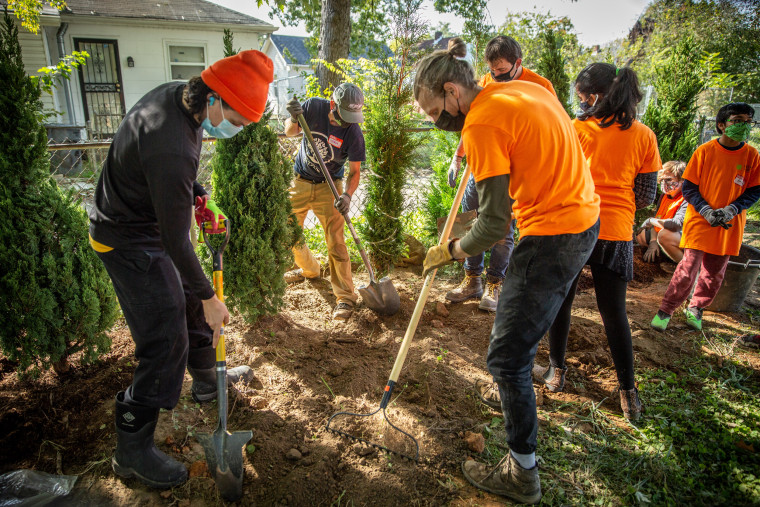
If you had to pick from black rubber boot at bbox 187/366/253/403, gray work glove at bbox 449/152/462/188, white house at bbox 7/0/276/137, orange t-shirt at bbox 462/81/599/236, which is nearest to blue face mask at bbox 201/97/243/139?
orange t-shirt at bbox 462/81/599/236

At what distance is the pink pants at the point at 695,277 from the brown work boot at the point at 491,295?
1513 mm

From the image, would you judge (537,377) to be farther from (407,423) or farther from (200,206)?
(200,206)

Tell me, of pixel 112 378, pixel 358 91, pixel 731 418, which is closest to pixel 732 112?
pixel 731 418

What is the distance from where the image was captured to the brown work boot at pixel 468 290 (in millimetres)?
4445

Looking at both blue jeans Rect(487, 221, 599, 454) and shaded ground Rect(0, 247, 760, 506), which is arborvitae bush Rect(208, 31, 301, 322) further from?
blue jeans Rect(487, 221, 599, 454)

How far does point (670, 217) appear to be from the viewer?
5.24 m

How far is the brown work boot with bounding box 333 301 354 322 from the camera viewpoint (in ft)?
13.4

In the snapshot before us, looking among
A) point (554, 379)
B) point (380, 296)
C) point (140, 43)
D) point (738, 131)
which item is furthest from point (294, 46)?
point (554, 379)

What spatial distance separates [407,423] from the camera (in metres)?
2.62

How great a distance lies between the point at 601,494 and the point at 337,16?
694 centimetres

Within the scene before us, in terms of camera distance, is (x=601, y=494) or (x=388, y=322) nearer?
(x=601, y=494)

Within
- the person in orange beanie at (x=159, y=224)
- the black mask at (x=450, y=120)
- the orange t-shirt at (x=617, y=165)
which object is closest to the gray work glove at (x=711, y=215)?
the orange t-shirt at (x=617, y=165)

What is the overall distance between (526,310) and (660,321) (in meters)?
2.89

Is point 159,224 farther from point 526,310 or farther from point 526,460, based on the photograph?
point 526,460
